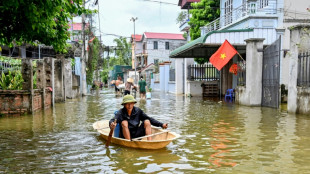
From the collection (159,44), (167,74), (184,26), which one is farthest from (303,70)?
(159,44)

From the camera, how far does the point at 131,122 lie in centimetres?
699

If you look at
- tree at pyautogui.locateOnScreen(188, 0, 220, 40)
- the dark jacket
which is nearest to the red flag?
the dark jacket

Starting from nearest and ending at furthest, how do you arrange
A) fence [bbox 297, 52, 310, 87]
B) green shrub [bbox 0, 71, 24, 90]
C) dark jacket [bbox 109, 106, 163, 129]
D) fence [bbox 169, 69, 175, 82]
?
dark jacket [bbox 109, 106, 163, 129] < fence [bbox 297, 52, 310, 87] < green shrub [bbox 0, 71, 24, 90] < fence [bbox 169, 69, 175, 82]

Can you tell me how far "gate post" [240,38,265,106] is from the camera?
15.2 m

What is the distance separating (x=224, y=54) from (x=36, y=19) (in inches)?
468

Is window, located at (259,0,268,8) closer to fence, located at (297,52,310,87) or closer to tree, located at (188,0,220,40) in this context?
tree, located at (188,0,220,40)

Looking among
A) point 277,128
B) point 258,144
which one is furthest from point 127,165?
point 277,128

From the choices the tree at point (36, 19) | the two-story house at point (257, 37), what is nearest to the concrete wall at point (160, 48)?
the two-story house at point (257, 37)

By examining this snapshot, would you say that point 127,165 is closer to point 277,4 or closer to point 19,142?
point 19,142

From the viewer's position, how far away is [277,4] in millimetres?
19875

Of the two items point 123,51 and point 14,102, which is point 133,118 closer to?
point 14,102

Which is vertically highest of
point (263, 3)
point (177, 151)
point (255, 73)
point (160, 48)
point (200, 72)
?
point (160, 48)

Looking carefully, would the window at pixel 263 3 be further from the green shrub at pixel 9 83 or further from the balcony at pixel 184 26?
the green shrub at pixel 9 83

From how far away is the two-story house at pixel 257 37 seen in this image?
587 inches
